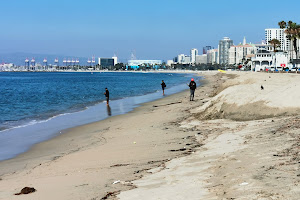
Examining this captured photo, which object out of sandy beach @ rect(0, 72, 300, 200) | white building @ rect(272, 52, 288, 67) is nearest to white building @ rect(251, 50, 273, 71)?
white building @ rect(272, 52, 288, 67)

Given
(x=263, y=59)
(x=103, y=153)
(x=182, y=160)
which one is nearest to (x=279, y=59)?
(x=263, y=59)

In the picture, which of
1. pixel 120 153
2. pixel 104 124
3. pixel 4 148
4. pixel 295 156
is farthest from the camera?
pixel 104 124

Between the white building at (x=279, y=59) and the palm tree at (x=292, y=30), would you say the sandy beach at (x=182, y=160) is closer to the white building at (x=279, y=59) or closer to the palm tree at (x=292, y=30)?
the palm tree at (x=292, y=30)

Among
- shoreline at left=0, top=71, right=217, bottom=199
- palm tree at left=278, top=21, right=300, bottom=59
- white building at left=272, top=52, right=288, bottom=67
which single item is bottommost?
shoreline at left=0, top=71, right=217, bottom=199

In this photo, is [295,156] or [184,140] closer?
[295,156]

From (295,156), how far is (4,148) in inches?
400

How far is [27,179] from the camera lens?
8.86 metres

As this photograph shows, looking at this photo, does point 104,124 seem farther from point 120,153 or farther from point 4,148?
point 120,153

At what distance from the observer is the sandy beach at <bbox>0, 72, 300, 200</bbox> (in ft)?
21.5

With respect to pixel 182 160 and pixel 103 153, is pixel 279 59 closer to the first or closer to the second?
pixel 103 153

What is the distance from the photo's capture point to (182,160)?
351 inches

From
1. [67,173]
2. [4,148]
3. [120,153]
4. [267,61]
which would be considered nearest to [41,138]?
[4,148]

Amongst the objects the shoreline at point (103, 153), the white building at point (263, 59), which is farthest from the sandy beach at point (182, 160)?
the white building at point (263, 59)

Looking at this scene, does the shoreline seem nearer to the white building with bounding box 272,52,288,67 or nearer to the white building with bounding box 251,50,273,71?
the white building with bounding box 272,52,288,67
